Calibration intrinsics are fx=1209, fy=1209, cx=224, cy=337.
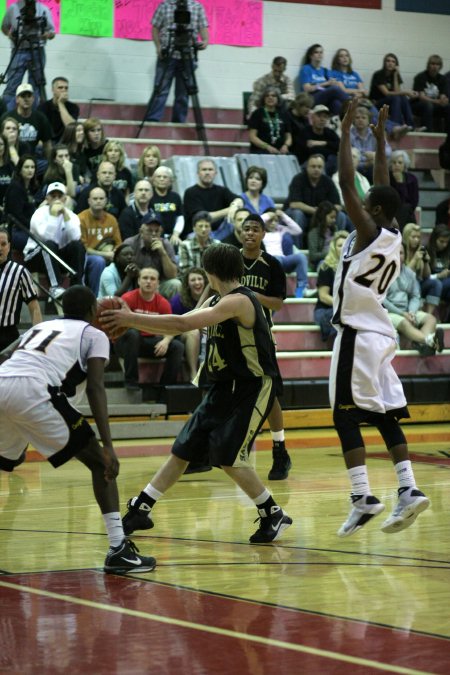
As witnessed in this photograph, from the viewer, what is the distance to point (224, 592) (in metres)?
5.07

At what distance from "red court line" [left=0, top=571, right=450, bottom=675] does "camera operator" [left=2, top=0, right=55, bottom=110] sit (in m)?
11.1

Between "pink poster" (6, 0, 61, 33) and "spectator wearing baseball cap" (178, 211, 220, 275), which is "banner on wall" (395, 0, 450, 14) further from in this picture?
"spectator wearing baseball cap" (178, 211, 220, 275)

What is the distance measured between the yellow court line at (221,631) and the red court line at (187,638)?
2 centimetres

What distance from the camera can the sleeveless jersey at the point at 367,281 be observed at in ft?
20.7

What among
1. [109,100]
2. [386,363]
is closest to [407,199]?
[109,100]

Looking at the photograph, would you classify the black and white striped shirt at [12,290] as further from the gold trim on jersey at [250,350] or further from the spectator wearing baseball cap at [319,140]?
the spectator wearing baseball cap at [319,140]

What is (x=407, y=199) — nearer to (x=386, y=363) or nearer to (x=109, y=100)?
(x=109, y=100)

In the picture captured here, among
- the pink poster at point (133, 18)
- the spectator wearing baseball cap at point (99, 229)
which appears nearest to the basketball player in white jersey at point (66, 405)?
the spectator wearing baseball cap at point (99, 229)

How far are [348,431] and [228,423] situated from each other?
629mm

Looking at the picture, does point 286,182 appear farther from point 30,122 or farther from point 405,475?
point 405,475

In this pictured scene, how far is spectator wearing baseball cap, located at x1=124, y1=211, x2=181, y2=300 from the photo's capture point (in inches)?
493

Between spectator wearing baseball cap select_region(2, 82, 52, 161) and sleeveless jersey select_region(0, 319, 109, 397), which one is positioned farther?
spectator wearing baseball cap select_region(2, 82, 52, 161)

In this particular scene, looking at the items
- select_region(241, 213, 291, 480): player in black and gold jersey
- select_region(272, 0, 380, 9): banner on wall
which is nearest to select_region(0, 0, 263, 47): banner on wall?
select_region(272, 0, 380, 9): banner on wall

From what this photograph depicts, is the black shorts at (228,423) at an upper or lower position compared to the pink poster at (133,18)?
lower
